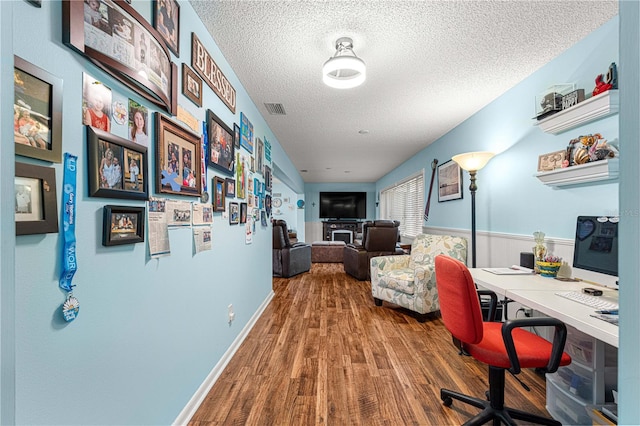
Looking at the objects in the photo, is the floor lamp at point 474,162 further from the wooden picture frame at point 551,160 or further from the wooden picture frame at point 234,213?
the wooden picture frame at point 234,213

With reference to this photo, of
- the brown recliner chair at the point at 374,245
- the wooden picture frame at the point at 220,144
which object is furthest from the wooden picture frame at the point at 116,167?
the brown recliner chair at the point at 374,245

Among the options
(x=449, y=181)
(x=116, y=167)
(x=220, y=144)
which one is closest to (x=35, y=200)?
(x=116, y=167)

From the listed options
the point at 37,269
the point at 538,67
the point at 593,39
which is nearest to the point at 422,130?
the point at 538,67

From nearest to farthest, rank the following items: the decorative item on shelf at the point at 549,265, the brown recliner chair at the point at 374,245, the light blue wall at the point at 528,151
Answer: the light blue wall at the point at 528,151 < the decorative item on shelf at the point at 549,265 < the brown recliner chair at the point at 374,245

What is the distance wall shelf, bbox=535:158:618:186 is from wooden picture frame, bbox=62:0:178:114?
8.28ft

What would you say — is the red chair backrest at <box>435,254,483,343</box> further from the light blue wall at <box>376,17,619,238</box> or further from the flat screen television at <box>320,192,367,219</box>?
the flat screen television at <box>320,192,367,219</box>

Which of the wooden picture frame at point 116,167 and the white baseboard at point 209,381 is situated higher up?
the wooden picture frame at point 116,167

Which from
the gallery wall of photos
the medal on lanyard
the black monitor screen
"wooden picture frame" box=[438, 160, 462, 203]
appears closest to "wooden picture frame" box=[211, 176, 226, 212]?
the gallery wall of photos

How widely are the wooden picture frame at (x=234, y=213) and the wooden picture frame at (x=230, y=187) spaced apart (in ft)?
0.27

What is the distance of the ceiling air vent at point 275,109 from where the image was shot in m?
3.21

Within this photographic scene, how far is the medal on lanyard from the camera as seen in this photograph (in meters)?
0.89

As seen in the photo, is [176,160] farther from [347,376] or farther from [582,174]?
[582,174]

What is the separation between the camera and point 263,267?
11.6ft

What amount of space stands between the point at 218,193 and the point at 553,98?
2558 millimetres
